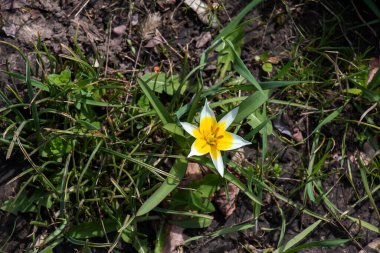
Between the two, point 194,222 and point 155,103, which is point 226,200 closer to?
point 194,222

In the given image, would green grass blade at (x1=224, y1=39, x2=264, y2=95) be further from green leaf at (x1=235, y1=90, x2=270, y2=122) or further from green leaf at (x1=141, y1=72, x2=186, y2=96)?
green leaf at (x1=141, y1=72, x2=186, y2=96)

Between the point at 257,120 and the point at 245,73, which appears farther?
the point at 257,120

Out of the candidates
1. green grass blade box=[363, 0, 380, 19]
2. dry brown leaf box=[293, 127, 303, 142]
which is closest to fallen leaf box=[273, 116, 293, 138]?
dry brown leaf box=[293, 127, 303, 142]

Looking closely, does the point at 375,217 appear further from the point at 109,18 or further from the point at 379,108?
the point at 109,18

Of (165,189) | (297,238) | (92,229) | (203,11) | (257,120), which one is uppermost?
(203,11)

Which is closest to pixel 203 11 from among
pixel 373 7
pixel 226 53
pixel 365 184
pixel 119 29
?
pixel 226 53

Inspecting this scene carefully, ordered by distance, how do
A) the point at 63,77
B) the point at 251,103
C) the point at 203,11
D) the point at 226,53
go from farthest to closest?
the point at 203,11
the point at 226,53
the point at 63,77
the point at 251,103
